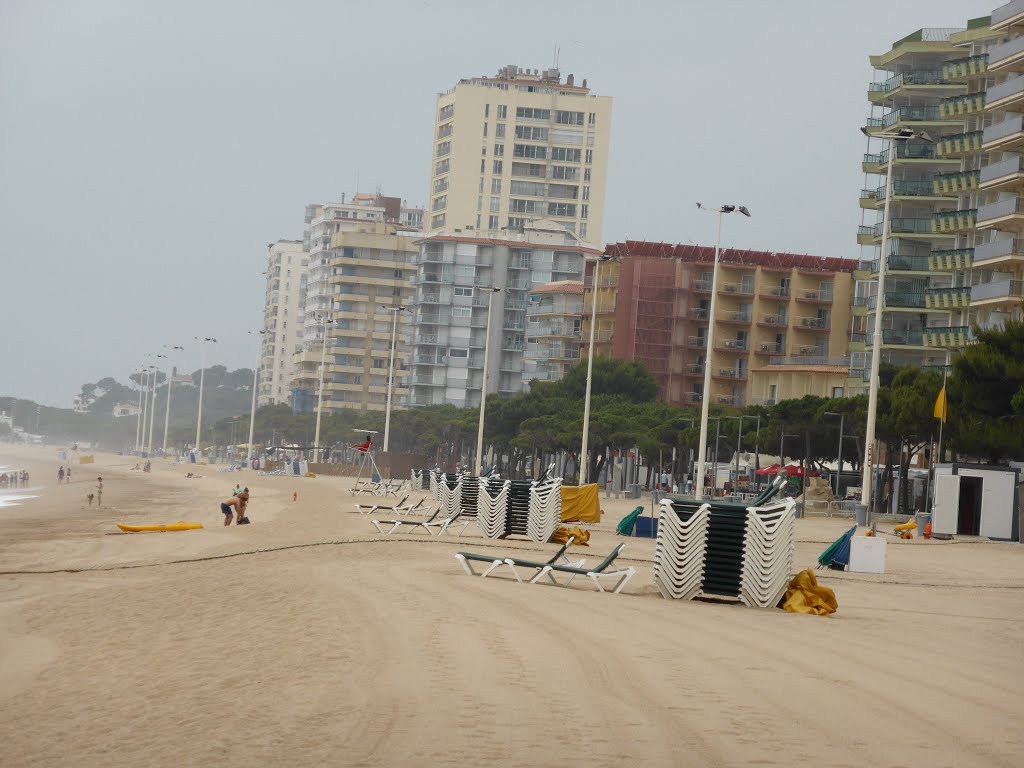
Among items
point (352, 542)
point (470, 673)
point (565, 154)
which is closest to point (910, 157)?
point (565, 154)

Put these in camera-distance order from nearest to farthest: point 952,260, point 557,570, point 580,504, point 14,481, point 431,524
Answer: point 557,570
point 431,524
point 580,504
point 952,260
point 14,481

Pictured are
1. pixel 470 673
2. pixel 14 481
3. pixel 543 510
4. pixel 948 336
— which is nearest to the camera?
pixel 470 673

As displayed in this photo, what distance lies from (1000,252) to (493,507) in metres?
43.0

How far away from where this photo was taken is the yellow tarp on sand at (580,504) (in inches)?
1398

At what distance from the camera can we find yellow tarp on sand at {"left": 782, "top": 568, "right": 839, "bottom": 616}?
16.1m

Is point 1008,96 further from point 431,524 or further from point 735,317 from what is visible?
point 735,317

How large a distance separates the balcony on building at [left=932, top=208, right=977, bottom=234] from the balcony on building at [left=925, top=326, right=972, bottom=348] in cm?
547

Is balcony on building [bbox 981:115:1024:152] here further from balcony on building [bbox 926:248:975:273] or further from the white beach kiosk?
the white beach kiosk

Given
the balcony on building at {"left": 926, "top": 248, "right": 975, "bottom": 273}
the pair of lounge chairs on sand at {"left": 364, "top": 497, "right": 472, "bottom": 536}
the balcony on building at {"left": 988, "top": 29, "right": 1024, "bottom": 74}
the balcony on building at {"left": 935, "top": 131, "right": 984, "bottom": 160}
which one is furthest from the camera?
the balcony on building at {"left": 935, "top": 131, "right": 984, "bottom": 160}

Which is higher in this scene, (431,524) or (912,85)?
(912,85)

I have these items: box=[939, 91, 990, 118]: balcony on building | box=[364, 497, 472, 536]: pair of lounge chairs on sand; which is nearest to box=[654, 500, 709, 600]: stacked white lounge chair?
box=[364, 497, 472, 536]: pair of lounge chairs on sand

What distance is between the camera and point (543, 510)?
28.9 metres

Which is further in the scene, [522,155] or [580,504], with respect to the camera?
[522,155]

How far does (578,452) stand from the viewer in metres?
85.9
